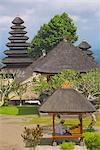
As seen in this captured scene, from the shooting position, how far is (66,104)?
21203 millimetres

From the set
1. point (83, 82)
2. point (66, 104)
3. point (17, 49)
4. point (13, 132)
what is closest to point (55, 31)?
point (17, 49)

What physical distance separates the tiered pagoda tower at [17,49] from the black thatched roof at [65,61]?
46.6 feet

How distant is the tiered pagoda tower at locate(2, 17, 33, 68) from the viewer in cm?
5303

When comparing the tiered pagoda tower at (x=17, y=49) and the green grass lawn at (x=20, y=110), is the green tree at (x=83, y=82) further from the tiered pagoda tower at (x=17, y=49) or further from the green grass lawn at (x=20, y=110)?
the tiered pagoda tower at (x=17, y=49)

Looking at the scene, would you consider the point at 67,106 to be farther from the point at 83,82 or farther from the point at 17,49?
the point at 17,49

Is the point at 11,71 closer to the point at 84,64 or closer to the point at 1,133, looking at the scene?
the point at 84,64

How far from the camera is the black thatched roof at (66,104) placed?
68.7 ft

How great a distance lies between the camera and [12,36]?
180 feet

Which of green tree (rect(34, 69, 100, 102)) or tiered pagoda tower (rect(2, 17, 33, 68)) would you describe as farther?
tiered pagoda tower (rect(2, 17, 33, 68))

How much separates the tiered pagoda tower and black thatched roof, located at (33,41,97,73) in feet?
46.6

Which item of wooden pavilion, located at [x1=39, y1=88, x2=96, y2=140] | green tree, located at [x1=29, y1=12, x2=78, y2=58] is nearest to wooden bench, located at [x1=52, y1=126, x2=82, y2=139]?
wooden pavilion, located at [x1=39, y1=88, x2=96, y2=140]

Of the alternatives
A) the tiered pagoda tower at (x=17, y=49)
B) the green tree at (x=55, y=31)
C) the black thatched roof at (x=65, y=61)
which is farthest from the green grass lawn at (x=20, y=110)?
the green tree at (x=55, y=31)

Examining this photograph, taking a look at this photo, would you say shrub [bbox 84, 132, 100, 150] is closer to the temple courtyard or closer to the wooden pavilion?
the temple courtyard

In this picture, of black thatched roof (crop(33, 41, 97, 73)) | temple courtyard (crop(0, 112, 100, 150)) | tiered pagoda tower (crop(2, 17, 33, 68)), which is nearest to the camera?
temple courtyard (crop(0, 112, 100, 150))
